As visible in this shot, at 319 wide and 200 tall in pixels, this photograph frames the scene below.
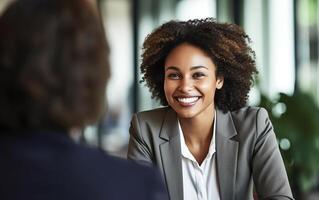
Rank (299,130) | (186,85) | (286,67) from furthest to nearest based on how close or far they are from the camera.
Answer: (286,67) → (299,130) → (186,85)

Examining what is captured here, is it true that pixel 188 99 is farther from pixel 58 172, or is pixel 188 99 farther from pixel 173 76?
pixel 58 172

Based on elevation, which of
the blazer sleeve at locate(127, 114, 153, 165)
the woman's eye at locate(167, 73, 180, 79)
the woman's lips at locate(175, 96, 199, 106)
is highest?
the woman's eye at locate(167, 73, 180, 79)

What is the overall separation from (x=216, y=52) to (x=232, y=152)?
0.36 metres

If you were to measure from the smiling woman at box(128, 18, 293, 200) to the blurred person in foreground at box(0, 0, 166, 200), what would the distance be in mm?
1106

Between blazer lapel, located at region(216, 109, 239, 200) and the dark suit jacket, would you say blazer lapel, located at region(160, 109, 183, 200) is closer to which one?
blazer lapel, located at region(216, 109, 239, 200)

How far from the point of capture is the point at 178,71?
7.30 feet

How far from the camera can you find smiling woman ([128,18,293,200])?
7.26ft

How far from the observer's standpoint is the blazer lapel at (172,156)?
2.21 m

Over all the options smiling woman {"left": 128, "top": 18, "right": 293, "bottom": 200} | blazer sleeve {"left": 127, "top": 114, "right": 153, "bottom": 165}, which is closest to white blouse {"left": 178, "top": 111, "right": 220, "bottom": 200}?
smiling woman {"left": 128, "top": 18, "right": 293, "bottom": 200}

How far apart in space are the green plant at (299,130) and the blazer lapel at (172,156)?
1678 mm

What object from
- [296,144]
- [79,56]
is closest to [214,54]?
[79,56]

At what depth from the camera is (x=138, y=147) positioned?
231cm

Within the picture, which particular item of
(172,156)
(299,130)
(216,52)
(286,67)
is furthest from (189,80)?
(286,67)

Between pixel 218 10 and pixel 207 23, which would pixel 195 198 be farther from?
pixel 218 10
